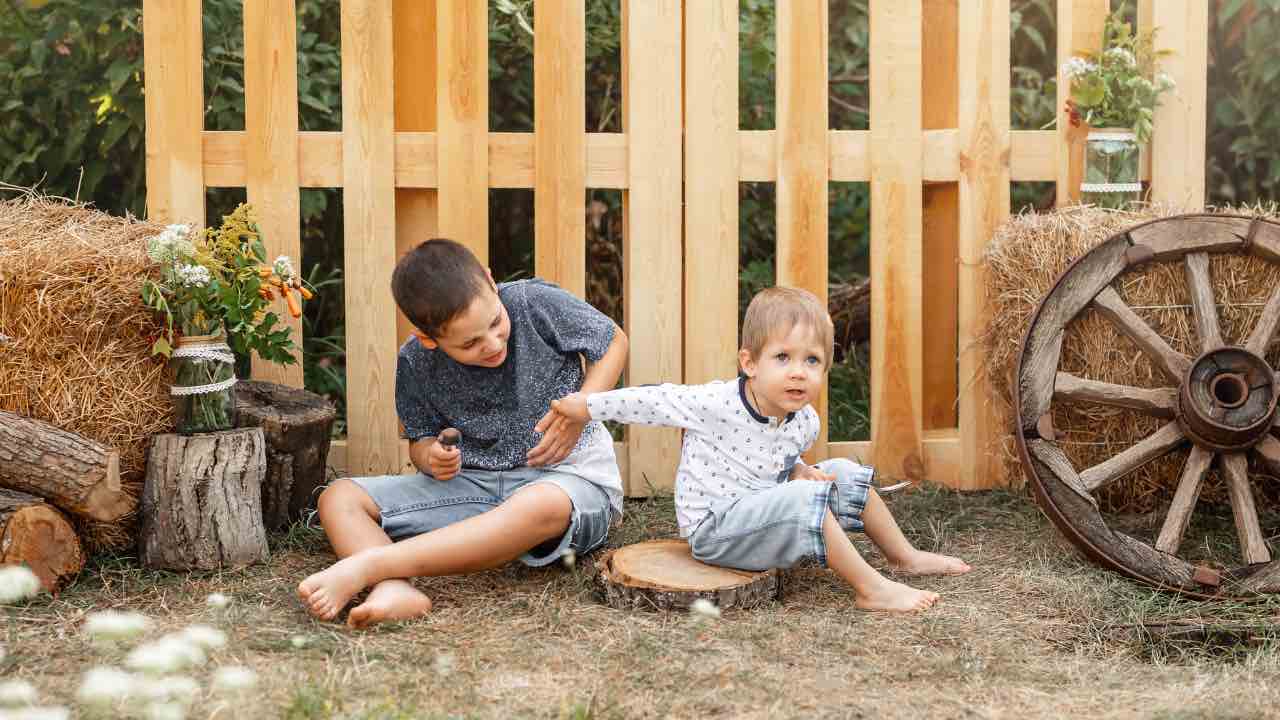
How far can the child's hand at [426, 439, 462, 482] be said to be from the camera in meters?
3.19

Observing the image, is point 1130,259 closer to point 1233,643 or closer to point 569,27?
point 1233,643

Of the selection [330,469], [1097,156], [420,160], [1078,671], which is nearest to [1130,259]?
[1097,156]

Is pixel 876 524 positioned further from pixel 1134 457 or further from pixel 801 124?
pixel 801 124

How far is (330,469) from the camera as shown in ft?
13.0

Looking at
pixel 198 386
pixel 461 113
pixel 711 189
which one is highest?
pixel 461 113

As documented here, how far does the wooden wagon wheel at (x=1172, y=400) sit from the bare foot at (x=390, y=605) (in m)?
1.57

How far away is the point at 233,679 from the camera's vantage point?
1817 mm

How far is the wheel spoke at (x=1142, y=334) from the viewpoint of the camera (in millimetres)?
3232

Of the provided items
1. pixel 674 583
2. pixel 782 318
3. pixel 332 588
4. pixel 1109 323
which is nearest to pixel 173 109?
pixel 332 588

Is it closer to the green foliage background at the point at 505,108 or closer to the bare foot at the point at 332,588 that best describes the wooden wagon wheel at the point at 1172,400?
the green foliage background at the point at 505,108

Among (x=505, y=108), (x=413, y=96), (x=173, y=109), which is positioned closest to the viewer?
(x=173, y=109)

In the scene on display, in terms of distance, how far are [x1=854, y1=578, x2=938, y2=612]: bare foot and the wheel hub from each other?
2.74ft

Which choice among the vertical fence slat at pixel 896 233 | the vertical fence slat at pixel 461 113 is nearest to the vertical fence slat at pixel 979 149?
the vertical fence slat at pixel 896 233

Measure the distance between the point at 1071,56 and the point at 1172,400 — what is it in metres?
1.30
